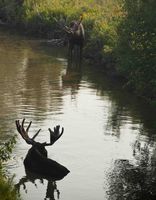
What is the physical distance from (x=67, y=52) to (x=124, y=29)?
17.4 meters

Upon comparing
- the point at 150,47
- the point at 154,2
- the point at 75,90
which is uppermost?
the point at 154,2

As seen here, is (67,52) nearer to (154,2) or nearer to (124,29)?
(124,29)

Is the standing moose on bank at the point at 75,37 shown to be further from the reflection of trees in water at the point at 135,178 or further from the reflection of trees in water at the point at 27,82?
the reflection of trees in water at the point at 135,178

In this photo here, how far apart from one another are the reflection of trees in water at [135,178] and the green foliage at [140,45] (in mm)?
8349

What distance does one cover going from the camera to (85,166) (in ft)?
86.8

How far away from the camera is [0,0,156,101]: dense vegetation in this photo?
37.8 metres

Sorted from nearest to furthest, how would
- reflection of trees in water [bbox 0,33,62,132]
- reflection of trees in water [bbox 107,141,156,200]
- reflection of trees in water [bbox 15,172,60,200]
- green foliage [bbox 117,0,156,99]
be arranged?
reflection of trees in water [bbox 15,172,60,200]
reflection of trees in water [bbox 107,141,156,200]
reflection of trees in water [bbox 0,33,62,132]
green foliage [bbox 117,0,156,99]

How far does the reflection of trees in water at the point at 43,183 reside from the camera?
77.2 ft

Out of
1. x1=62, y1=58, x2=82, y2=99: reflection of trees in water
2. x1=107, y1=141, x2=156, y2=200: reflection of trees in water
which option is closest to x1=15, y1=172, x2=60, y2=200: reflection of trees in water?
x1=107, y1=141, x2=156, y2=200: reflection of trees in water

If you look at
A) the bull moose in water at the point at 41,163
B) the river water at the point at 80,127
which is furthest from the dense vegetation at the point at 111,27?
the bull moose in water at the point at 41,163

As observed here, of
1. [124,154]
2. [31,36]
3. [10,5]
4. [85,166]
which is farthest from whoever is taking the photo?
[10,5]

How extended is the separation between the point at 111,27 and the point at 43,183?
2986cm

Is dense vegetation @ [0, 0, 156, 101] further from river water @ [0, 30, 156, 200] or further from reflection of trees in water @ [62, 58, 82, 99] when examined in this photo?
reflection of trees in water @ [62, 58, 82, 99]

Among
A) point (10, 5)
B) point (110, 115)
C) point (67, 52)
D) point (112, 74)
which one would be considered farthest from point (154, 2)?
point (10, 5)
